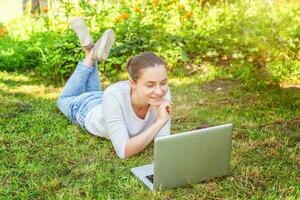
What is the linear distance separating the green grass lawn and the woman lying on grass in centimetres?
13

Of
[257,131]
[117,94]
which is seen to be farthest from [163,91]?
[257,131]

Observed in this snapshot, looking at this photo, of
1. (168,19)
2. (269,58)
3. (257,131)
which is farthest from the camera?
(168,19)

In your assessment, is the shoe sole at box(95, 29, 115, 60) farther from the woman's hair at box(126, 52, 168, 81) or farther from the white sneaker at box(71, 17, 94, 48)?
the woman's hair at box(126, 52, 168, 81)

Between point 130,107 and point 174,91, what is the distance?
2.02 m

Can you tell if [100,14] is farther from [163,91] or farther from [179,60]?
[163,91]

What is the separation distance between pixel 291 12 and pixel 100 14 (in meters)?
2.54

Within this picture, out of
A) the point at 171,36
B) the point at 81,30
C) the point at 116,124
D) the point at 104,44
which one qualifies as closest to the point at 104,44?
the point at 104,44

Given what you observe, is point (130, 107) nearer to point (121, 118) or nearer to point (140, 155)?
point (121, 118)

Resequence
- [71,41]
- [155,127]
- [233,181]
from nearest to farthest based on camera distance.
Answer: [233,181]
[155,127]
[71,41]

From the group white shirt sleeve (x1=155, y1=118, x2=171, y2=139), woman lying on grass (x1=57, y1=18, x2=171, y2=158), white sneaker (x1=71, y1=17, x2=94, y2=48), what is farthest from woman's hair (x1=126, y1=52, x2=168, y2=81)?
white sneaker (x1=71, y1=17, x2=94, y2=48)

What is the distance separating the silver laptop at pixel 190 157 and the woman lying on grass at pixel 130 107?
1.34ft

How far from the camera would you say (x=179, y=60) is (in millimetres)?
6500

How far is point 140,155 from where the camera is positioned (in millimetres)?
3678

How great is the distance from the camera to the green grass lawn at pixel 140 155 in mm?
3100
